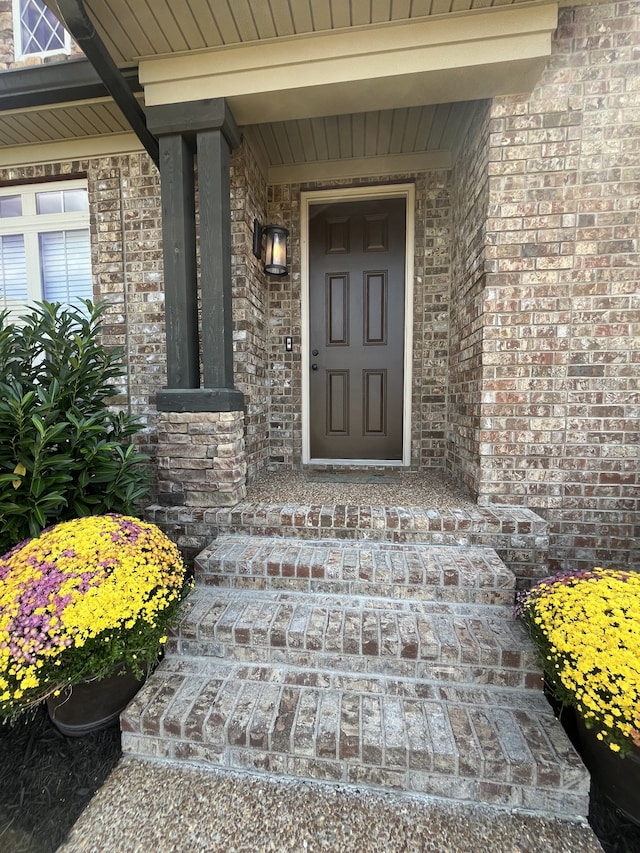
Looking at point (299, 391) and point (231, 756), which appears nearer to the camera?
point (231, 756)

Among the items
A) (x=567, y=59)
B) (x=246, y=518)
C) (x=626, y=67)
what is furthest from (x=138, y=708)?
(x=626, y=67)

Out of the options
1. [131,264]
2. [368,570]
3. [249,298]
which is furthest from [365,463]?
[131,264]

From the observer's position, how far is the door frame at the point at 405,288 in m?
2.77

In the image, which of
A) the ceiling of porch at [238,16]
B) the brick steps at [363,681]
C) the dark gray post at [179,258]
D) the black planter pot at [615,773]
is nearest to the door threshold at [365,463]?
the brick steps at [363,681]

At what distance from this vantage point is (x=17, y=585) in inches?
50.5

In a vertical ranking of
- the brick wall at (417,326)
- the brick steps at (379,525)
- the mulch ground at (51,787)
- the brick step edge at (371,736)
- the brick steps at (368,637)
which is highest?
the brick wall at (417,326)

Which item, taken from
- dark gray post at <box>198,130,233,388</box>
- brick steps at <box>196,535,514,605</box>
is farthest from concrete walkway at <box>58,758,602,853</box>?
dark gray post at <box>198,130,233,388</box>

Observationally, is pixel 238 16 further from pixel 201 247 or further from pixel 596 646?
pixel 596 646

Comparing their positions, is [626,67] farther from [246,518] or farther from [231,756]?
[231,756]

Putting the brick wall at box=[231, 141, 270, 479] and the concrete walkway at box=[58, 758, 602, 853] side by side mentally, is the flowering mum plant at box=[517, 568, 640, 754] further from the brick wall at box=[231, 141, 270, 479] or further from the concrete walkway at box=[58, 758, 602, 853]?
the brick wall at box=[231, 141, 270, 479]

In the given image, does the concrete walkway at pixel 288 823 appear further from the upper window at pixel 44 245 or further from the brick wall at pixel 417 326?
the upper window at pixel 44 245

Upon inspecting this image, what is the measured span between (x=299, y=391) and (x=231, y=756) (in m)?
2.23

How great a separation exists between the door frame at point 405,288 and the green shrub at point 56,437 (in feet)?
4.38

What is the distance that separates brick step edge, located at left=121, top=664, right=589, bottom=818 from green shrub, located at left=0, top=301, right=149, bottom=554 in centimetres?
89
